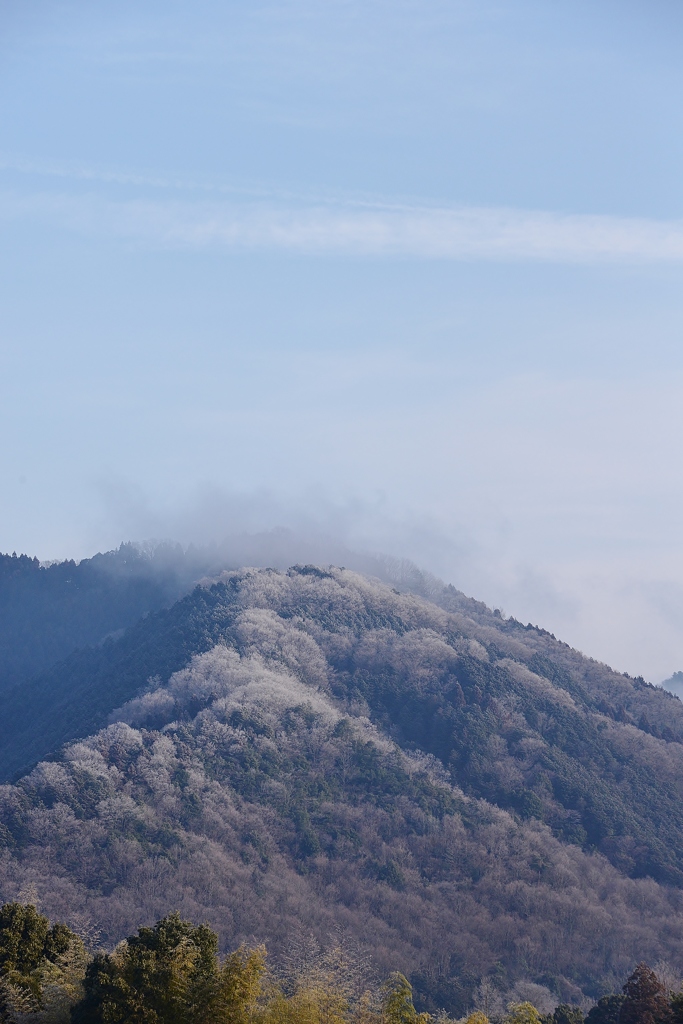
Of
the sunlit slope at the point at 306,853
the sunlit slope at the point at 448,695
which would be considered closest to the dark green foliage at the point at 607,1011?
the sunlit slope at the point at 306,853

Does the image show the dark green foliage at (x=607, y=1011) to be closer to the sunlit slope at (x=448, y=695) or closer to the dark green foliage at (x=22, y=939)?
the dark green foliage at (x=22, y=939)

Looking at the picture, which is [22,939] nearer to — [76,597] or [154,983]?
[154,983]

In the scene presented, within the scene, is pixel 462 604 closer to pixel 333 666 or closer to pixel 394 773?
pixel 333 666

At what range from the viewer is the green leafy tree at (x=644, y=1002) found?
4275 centimetres

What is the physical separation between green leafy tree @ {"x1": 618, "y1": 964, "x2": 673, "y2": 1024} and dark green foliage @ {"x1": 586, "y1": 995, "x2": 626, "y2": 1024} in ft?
5.51

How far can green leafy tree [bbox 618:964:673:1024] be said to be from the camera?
42.8 metres

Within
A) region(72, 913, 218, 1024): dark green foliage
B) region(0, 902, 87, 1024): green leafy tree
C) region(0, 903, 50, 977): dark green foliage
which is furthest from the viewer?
region(0, 903, 50, 977): dark green foliage

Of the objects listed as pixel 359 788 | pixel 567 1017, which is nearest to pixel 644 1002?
pixel 567 1017

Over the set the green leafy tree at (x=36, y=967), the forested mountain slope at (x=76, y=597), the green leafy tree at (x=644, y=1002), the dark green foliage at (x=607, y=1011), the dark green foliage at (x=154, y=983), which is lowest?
the green leafy tree at (x=36, y=967)

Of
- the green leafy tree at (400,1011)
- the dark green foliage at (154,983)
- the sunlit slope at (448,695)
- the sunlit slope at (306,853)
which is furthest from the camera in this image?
the sunlit slope at (448,695)

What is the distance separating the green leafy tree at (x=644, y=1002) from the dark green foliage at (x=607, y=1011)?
168 centimetres

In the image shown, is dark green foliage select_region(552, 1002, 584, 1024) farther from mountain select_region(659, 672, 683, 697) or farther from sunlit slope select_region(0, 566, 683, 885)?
mountain select_region(659, 672, 683, 697)

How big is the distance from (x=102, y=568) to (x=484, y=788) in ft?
266

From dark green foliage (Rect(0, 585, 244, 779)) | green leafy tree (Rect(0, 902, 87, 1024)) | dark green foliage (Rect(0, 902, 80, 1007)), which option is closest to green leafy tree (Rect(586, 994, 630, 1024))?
green leafy tree (Rect(0, 902, 87, 1024))
